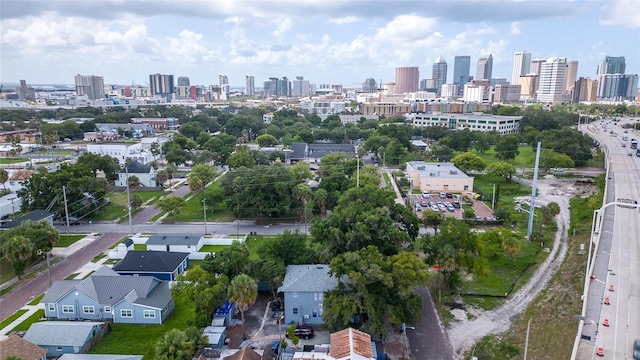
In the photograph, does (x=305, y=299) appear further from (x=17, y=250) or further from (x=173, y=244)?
(x=17, y=250)

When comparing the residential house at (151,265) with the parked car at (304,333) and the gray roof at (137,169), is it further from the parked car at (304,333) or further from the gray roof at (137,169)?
the gray roof at (137,169)

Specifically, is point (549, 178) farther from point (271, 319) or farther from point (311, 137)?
point (271, 319)

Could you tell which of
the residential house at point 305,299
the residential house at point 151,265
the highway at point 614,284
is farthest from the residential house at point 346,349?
the residential house at point 151,265

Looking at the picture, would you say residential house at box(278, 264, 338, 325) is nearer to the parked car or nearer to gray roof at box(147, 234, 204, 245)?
the parked car

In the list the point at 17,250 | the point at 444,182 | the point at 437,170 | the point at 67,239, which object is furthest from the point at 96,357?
the point at 437,170

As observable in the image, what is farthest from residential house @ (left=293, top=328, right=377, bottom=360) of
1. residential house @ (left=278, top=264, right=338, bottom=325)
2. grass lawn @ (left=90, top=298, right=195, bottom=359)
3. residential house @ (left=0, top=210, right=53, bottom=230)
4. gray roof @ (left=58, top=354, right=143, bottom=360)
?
residential house @ (left=0, top=210, right=53, bottom=230)

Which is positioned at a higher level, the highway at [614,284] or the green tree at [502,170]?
the green tree at [502,170]

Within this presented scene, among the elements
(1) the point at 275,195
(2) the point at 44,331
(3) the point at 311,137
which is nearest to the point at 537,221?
(1) the point at 275,195

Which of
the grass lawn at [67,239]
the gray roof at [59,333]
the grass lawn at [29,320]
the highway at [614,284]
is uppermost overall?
the highway at [614,284]
